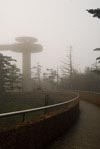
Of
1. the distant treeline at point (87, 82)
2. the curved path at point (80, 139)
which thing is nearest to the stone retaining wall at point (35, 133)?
the curved path at point (80, 139)

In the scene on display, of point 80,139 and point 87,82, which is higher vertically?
point 87,82

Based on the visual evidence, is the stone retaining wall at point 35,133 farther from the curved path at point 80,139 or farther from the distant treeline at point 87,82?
the distant treeline at point 87,82

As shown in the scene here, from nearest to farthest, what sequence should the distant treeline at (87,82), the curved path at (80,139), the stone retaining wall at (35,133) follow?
the stone retaining wall at (35,133), the curved path at (80,139), the distant treeline at (87,82)

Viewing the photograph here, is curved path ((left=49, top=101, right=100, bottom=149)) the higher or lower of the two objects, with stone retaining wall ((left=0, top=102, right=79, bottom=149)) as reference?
lower

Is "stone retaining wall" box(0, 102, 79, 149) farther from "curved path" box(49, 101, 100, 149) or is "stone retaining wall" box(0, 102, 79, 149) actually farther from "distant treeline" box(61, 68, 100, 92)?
"distant treeline" box(61, 68, 100, 92)

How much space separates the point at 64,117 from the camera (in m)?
12.6

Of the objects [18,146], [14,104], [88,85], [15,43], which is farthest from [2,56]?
[18,146]

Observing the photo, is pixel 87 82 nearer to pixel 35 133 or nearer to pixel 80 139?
pixel 80 139

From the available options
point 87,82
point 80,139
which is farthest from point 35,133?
point 87,82

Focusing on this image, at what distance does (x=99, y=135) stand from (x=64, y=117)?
1762mm

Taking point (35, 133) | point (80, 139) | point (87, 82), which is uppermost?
point (87, 82)

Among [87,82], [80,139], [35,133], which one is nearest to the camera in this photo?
[35,133]

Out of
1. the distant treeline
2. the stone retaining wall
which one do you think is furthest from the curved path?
the distant treeline

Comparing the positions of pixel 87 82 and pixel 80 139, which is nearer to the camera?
pixel 80 139
